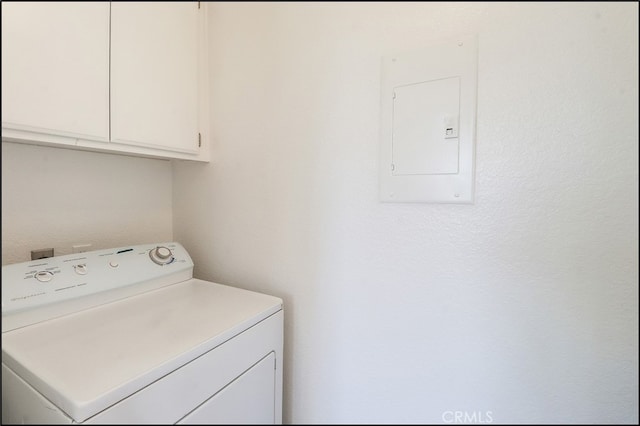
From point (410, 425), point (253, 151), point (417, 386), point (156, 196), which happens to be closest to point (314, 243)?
point (253, 151)

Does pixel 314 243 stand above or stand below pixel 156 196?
below

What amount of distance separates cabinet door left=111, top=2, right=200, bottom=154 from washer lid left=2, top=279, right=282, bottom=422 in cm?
58

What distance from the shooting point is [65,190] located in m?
0.67

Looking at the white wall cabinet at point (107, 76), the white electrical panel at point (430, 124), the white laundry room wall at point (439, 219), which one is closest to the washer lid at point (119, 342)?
the white laundry room wall at point (439, 219)

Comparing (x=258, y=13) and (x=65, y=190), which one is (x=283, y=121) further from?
(x=65, y=190)

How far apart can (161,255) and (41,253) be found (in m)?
0.42

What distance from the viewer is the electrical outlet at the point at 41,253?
73cm

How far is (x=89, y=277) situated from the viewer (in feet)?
2.96

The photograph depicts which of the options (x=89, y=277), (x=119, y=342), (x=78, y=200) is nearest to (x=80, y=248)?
(x=89, y=277)

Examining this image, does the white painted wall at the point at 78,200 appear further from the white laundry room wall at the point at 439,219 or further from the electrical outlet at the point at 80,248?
the white laundry room wall at the point at 439,219

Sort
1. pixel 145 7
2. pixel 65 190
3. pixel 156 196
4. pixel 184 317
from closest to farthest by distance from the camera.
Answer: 1. pixel 65 190
2. pixel 145 7
3. pixel 184 317
4. pixel 156 196

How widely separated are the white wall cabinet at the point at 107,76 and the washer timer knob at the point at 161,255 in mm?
414

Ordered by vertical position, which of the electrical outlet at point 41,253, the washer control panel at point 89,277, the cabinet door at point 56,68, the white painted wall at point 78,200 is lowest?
the washer control panel at point 89,277

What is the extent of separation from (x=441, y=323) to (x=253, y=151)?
103 cm
